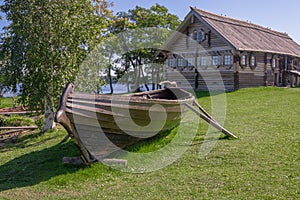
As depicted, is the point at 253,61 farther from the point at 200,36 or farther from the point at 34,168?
the point at 34,168

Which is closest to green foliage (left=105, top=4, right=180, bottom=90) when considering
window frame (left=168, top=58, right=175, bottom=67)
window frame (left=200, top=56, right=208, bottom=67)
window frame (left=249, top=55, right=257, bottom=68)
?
window frame (left=168, top=58, right=175, bottom=67)

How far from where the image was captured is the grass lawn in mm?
4742

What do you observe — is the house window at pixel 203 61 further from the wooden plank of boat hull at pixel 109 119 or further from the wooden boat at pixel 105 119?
the wooden plank of boat hull at pixel 109 119

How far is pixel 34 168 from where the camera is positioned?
21.2 feet

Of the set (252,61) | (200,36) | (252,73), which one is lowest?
(252,73)

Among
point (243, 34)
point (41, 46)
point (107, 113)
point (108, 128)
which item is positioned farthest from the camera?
point (243, 34)

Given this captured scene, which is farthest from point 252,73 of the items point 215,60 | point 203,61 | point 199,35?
point 199,35

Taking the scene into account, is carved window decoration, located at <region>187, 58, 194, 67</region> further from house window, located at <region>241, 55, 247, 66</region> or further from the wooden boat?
the wooden boat

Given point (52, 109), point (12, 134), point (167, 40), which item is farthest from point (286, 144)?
point (167, 40)

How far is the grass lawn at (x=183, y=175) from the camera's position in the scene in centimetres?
474

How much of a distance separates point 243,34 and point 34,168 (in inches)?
871

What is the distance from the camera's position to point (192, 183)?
504 centimetres

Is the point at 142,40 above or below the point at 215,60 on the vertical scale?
above

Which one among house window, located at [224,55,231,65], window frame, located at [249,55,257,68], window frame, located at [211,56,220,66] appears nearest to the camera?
house window, located at [224,55,231,65]
